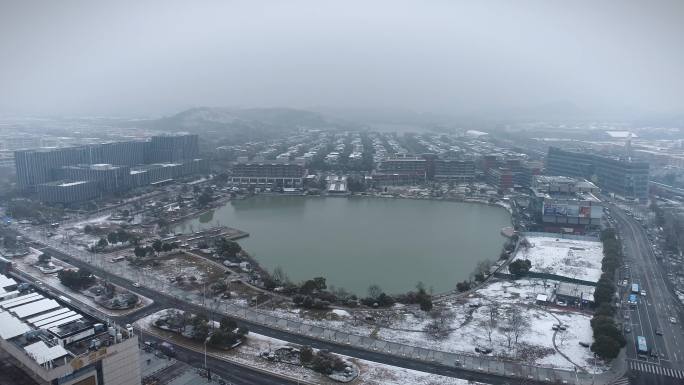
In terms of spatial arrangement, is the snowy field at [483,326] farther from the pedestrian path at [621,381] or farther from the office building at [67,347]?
the office building at [67,347]

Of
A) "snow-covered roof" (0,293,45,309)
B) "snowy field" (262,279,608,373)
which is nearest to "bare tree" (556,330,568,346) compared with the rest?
"snowy field" (262,279,608,373)

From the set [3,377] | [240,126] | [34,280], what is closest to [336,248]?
[34,280]

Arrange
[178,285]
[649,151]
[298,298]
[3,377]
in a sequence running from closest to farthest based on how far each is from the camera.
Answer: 1. [3,377]
2. [298,298]
3. [178,285]
4. [649,151]

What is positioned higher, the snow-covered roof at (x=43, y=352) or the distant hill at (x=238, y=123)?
the distant hill at (x=238, y=123)

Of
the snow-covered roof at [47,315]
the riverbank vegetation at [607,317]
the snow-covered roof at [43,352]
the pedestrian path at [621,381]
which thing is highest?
the snow-covered roof at [47,315]

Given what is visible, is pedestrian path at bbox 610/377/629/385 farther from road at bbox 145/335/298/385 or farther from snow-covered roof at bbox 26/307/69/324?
snow-covered roof at bbox 26/307/69/324

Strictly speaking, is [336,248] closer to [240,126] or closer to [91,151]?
[91,151]

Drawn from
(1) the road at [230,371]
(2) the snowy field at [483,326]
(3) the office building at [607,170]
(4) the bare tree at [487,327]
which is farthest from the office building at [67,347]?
(3) the office building at [607,170]
